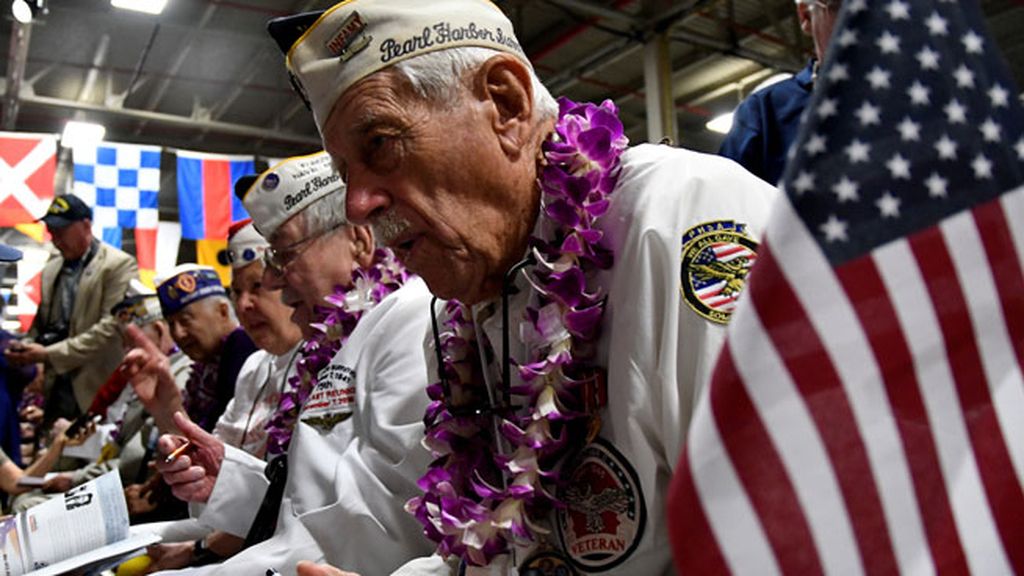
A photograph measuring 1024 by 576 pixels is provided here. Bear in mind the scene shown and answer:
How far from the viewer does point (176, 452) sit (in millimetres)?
2275

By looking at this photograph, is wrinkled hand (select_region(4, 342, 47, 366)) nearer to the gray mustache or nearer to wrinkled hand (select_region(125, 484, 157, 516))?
wrinkled hand (select_region(125, 484, 157, 516))

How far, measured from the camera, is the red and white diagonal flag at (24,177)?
7020mm

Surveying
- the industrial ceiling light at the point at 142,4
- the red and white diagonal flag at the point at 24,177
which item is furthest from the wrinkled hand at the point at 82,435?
the industrial ceiling light at the point at 142,4

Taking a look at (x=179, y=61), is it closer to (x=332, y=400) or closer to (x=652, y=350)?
(x=332, y=400)

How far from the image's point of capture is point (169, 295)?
4086mm

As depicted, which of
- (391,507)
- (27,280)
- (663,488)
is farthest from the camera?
(27,280)

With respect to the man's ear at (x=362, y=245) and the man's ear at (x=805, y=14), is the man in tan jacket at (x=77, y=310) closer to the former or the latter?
the man's ear at (x=362, y=245)

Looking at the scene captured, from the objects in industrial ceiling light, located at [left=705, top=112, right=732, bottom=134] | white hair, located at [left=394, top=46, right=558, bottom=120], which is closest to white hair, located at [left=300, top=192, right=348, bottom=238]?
white hair, located at [left=394, top=46, right=558, bottom=120]

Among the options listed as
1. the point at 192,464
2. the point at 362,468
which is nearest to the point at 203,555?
the point at 192,464

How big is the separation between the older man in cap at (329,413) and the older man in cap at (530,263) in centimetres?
29

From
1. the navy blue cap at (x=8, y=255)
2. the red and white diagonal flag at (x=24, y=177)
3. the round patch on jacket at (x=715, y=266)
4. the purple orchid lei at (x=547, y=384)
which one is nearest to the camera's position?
the round patch on jacket at (x=715, y=266)

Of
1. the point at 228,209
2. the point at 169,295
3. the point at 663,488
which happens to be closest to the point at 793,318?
the point at 663,488

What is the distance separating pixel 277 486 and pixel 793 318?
1.76 metres

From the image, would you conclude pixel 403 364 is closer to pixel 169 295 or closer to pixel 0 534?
pixel 0 534
